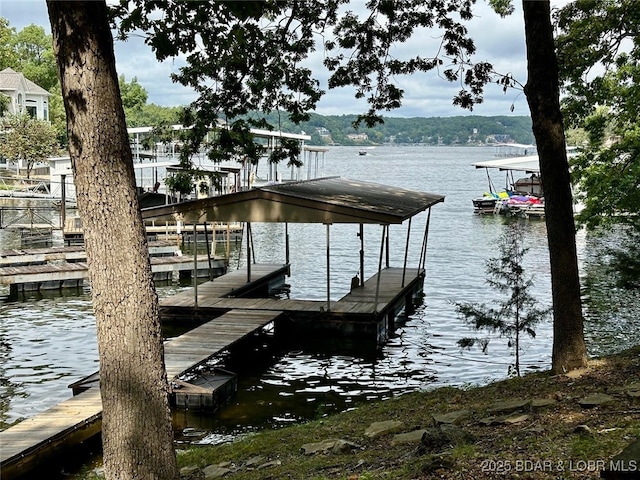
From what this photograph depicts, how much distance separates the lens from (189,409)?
12227mm

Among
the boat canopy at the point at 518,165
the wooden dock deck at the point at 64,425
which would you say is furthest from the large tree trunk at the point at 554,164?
the boat canopy at the point at 518,165

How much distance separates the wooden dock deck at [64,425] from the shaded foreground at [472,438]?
720 millimetres

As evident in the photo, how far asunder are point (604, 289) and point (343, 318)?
10.1 m

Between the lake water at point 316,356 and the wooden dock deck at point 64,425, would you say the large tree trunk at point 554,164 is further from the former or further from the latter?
the wooden dock deck at point 64,425

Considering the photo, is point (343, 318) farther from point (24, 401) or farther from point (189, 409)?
point (24, 401)

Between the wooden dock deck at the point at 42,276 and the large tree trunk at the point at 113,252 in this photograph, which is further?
the wooden dock deck at the point at 42,276

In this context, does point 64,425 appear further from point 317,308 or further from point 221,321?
point 317,308

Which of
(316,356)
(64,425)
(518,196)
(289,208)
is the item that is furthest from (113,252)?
(518,196)

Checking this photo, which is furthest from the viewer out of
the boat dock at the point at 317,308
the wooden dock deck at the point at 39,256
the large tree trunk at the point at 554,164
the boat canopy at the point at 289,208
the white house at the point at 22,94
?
the white house at the point at 22,94

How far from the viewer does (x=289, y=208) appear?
18.1 metres

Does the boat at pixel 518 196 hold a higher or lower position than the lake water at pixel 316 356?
higher

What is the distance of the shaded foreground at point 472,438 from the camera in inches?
210

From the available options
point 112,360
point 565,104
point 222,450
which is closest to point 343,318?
point 565,104

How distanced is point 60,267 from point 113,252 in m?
19.5
